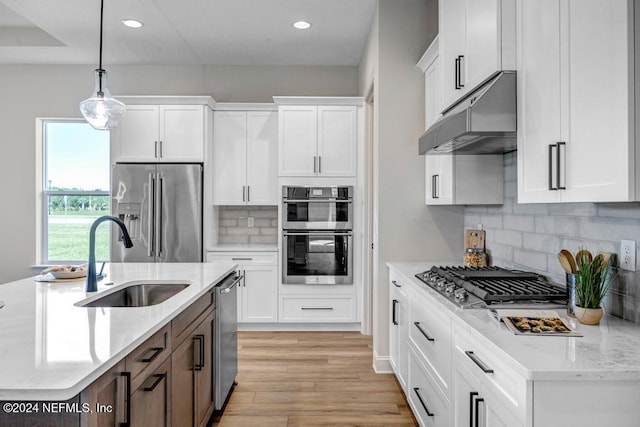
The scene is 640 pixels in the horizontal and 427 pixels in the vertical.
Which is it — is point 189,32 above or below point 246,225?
above

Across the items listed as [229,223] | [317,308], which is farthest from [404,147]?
[229,223]

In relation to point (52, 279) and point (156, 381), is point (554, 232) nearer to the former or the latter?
point (156, 381)

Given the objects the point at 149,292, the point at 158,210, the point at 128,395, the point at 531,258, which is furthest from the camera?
the point at 158,210

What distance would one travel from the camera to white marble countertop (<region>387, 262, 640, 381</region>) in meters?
1.13

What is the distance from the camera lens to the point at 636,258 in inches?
59.9

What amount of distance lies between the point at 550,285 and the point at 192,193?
3391 millimetres

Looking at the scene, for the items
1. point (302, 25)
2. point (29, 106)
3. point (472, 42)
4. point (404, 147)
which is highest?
point (302, 25)

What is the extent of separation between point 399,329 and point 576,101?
1.93 m

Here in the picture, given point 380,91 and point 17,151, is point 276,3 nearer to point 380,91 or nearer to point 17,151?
point 380,91

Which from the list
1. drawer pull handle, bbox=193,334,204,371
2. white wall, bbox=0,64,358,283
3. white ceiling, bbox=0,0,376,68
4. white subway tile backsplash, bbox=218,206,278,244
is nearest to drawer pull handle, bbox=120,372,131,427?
drawer pull handle, bbox=193,334,204,371

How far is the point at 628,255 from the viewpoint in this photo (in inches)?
61.6

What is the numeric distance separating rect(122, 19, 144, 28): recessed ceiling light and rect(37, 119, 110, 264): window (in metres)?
1.58

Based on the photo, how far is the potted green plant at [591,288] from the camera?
58.6 inches

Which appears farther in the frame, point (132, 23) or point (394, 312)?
point (132, 23)
